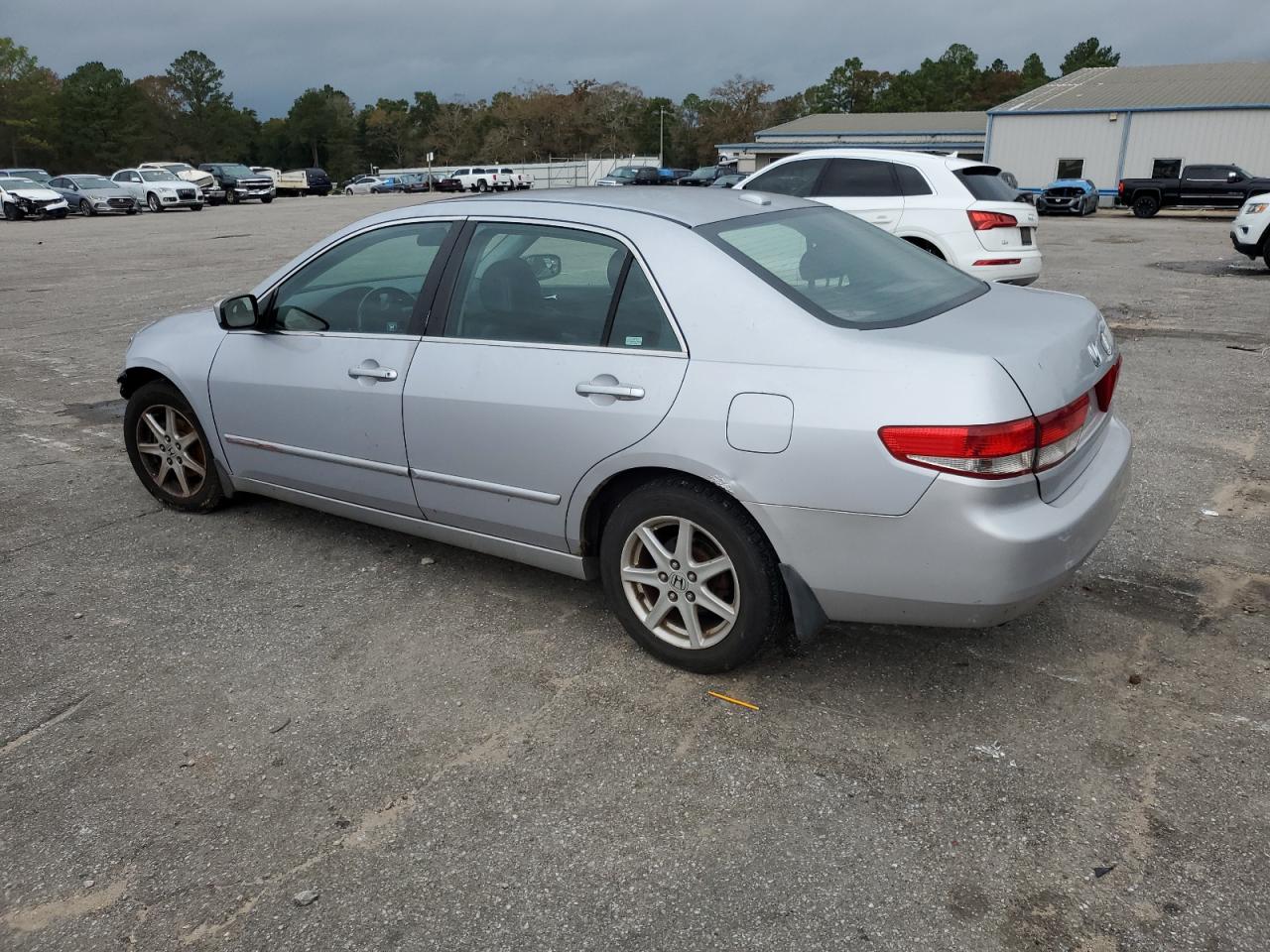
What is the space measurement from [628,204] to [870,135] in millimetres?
61881

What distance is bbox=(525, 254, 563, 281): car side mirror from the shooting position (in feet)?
12.4

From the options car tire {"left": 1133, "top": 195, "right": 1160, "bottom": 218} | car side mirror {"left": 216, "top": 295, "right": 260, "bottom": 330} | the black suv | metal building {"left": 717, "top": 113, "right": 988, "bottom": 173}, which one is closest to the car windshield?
car side mirror {"left": 216, "top": 295, "right": 260, "bottom": 330}

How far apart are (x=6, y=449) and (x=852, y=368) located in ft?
19.1

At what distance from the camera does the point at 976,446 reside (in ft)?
9.16

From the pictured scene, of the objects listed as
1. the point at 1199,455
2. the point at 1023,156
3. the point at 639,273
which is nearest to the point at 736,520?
the point at 639,273

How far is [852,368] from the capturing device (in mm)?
2969

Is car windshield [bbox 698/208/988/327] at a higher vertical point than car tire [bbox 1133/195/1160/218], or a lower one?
higher

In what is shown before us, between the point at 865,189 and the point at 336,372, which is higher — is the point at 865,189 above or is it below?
above

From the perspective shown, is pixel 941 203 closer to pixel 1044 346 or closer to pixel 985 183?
pixel 985 183

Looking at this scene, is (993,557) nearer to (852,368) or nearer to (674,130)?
(852,368)

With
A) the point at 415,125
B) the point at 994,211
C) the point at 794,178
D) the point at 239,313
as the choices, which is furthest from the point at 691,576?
the point at 415,125

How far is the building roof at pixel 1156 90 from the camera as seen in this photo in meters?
39.2

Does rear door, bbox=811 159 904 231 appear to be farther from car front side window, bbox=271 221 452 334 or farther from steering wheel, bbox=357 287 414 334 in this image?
steering wheel, bbox=357 287 414 334

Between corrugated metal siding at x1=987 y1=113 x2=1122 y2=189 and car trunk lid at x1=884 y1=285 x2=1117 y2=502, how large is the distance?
4279 cm
